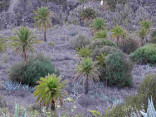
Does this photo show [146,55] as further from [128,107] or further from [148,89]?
[128,107]

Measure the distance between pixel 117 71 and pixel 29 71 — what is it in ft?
18.1

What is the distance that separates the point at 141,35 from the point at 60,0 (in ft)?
112

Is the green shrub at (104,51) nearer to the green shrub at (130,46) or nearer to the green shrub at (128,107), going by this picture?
the green shrub at (128,107)

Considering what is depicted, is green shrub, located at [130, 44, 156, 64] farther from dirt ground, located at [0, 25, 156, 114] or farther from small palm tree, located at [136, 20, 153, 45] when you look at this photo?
small palm tree, located at [136, 20, 153, 45]

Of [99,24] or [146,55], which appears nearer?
[146,55]

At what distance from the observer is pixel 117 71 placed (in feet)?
49.1

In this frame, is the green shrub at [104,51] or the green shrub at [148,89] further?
the green shrub at [104,51]

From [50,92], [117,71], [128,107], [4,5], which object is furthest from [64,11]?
[128,107]

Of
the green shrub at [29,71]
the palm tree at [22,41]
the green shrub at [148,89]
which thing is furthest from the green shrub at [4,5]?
the green shrub at [148,89]

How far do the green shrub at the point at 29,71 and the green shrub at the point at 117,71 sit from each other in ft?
11.9

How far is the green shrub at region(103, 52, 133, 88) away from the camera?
A: 14.8 m

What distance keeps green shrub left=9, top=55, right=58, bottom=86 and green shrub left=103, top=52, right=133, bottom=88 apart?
3.62 m

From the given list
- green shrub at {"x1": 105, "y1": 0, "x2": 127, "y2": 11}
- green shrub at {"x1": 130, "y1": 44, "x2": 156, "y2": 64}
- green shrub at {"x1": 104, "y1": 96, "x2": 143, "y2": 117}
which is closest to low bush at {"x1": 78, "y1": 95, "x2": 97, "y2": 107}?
green shrub at {"x1": 104, "y1": 96, "x2": 143, "y2": 117}

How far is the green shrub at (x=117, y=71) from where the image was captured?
14.8m
